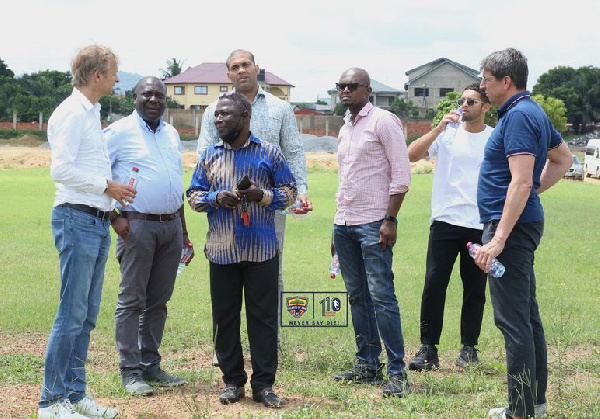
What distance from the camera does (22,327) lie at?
328 inches

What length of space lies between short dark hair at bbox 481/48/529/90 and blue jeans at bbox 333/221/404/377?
1.56 metres

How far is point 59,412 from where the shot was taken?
16.8 ft

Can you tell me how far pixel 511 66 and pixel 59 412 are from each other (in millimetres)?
3531

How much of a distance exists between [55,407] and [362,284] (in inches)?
99.0

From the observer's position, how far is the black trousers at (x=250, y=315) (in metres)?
5.79

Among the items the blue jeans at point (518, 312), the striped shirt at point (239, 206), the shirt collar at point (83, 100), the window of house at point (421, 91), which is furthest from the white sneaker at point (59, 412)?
the window of house at point (421, 91)

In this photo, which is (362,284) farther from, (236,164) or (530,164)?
(530,164)

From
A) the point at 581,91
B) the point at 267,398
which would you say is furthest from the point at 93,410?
the point at 581,91

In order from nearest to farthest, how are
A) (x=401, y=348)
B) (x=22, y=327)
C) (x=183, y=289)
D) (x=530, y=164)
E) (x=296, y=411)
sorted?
(x=530, y=164) → (x=296, y=411) → (x=401, y=348) → (x=22, y=327) → (x=183, y=289)

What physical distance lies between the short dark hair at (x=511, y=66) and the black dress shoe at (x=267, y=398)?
2591mm

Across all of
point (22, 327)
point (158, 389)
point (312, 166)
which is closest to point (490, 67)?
point (158, 389)

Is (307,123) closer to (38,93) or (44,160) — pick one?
(38,93)

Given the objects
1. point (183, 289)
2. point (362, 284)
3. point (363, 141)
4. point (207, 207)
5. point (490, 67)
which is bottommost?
point (183, 289)

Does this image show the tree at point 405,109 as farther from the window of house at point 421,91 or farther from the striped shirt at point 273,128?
the striped shirt at point 273,128
